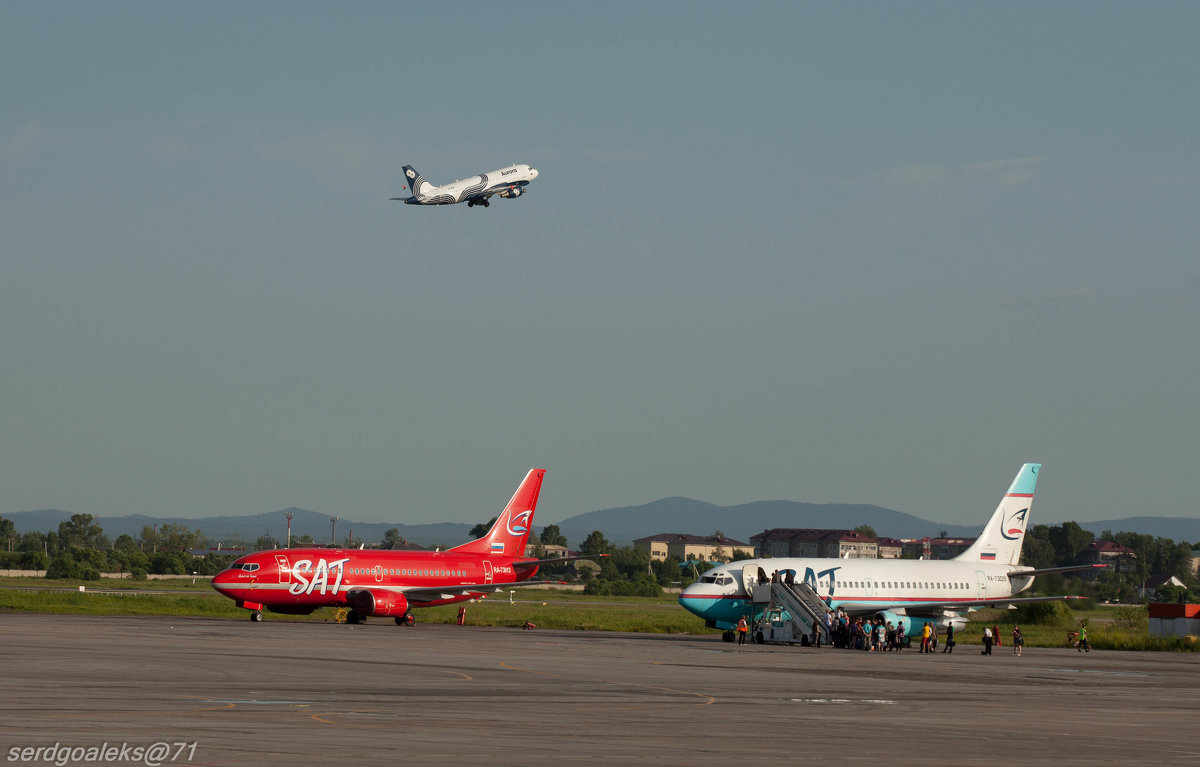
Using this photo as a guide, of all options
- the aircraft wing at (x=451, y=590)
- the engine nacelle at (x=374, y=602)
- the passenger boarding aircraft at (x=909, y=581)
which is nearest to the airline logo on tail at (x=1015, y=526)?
the passenger boarding aircraft at (x=909, y=581)

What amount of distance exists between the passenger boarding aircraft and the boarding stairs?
0.74 metres

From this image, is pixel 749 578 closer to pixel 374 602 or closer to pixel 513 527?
pixel 374 602

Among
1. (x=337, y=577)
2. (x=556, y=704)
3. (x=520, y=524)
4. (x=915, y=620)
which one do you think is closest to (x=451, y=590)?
(x=337, y=577)

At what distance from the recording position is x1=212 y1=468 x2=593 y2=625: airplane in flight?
229 feet

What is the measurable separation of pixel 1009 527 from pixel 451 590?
1207 inches

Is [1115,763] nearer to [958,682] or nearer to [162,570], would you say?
[958,682]

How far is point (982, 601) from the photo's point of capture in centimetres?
7219

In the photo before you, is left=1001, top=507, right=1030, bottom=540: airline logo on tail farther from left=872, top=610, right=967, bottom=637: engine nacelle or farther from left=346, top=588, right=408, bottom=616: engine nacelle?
left=346, top=588, right=408, bottom=616: engine nacelle

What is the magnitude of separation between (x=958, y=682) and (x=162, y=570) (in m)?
167

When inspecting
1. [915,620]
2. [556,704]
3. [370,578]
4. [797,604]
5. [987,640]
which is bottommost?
[556,704]

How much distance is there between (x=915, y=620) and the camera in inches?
2803

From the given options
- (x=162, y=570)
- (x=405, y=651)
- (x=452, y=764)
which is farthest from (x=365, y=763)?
(x=162, y=570)

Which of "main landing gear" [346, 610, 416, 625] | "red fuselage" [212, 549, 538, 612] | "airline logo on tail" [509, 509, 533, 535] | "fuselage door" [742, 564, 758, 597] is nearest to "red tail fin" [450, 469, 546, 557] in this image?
"airline logo on tail" [509, 509, 533, 535]

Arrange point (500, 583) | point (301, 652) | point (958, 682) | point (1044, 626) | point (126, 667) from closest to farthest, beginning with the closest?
point (126, 667) → point (958, 682) → point (301, 652) → point (500, 583) → point (1044, 626)
